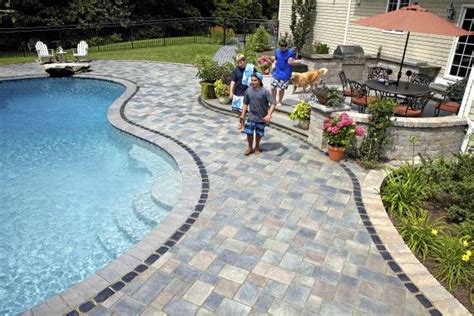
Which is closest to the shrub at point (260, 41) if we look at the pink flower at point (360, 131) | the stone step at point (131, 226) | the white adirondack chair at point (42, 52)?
the white adirondack chair at point (42, 52)

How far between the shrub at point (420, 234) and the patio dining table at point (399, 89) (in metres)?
3.61

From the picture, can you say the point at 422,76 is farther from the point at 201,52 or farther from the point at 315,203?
the point at 201,52

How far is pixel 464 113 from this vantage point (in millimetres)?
7566

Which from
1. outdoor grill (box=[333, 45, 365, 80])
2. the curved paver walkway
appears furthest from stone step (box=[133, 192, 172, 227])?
outdoor grill (box=[333, 45, 365, 80])

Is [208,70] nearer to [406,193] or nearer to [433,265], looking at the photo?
[406,193]

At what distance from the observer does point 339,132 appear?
736 cm

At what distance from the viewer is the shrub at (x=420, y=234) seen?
5059 millimetres

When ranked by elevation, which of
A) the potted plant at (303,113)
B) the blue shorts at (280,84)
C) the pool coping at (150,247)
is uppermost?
the blue shorts at (280,84)

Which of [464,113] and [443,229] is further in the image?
[464,113]

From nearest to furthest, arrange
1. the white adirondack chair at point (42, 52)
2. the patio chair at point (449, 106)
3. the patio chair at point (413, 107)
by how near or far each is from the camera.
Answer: the patio chair at point (413, 107) < the patio chair at point (449, 106) < the white adirondack chair at point (42, 52)

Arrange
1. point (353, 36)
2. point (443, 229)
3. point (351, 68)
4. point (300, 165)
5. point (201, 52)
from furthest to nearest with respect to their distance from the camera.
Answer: point (201, 52)
point (353, 36)
point (351, 68)
point (300, 165)
point (443, 229)

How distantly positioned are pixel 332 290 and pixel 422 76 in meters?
7.70

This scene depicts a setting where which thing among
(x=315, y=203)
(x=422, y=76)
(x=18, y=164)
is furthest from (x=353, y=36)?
(x=18, y=164)

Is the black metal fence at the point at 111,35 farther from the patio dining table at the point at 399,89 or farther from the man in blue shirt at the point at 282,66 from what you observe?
the patio dining table at the point at 399,89
